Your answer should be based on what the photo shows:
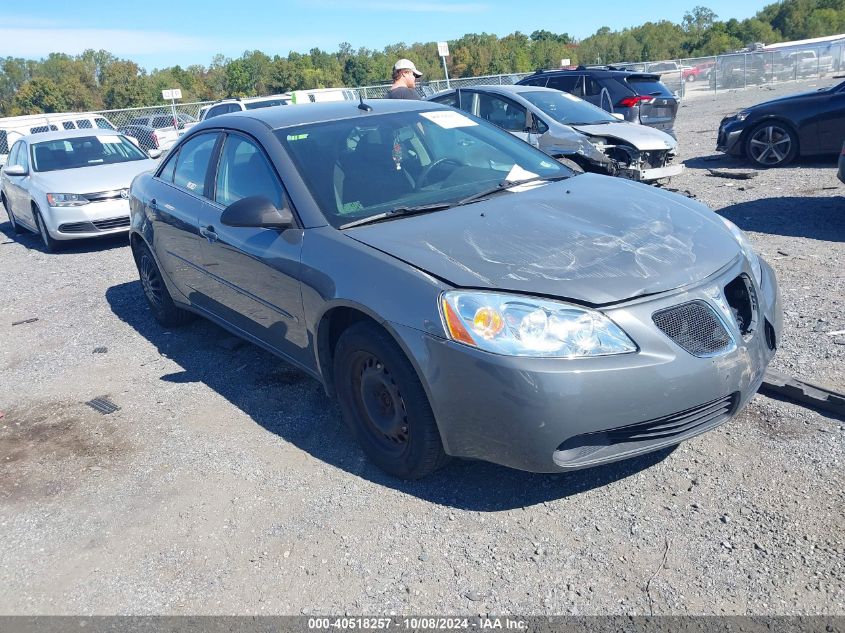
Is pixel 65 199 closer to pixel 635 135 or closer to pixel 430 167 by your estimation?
pixel 430 167

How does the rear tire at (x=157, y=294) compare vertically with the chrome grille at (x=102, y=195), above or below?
below

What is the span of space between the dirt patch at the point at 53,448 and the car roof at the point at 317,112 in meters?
2.04

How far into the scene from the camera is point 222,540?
327cm

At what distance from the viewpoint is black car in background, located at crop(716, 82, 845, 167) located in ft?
33.8

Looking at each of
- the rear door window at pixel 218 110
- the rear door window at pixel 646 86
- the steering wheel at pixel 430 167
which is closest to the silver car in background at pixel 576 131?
the rear door window at pixel 646 86

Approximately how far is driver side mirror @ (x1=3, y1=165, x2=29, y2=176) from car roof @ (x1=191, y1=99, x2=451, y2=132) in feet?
22.9

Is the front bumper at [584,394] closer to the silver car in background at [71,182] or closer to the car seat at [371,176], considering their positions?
the car seat at [371,176]

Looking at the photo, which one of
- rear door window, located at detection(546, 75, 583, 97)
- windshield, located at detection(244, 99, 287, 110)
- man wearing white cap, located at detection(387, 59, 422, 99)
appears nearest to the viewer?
man wearing white cap, located at detection(387, 59, 422, 99)

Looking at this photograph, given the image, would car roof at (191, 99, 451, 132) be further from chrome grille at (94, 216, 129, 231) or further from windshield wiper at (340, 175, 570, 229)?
Result: chrome grille at (94, 216, 129, 231)

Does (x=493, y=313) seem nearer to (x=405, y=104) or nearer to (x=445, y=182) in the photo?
(x=445, y=182)

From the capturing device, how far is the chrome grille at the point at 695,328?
9.61 ft

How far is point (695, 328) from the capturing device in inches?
117

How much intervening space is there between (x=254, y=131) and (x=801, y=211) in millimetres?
6233

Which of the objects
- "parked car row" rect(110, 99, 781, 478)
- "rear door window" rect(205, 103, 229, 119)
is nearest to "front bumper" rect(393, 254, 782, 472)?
"parked car row" rect(110, 99, 781, 478)
